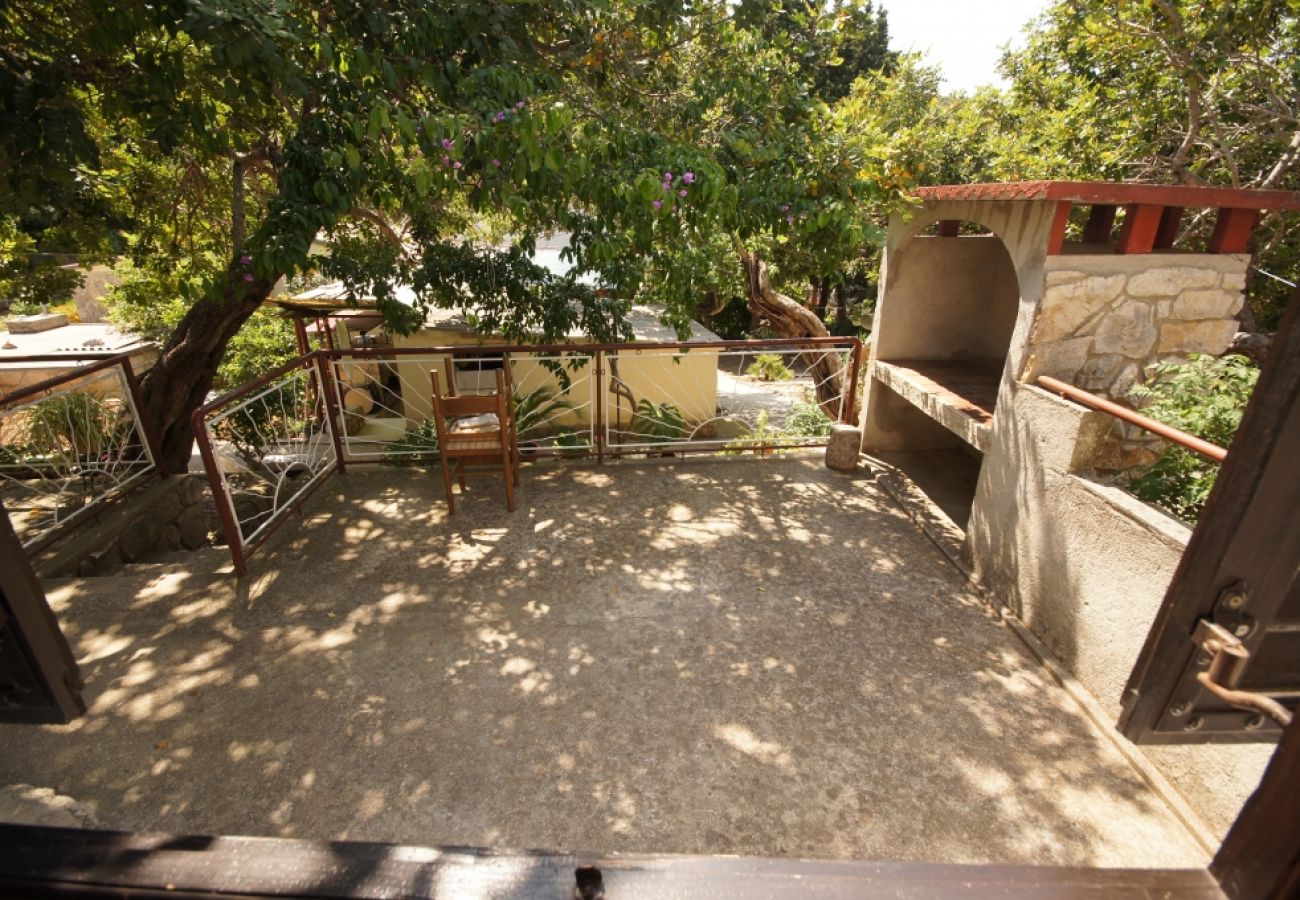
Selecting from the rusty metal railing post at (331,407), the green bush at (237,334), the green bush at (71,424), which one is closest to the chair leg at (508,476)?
the rusty metal railing post at (331,407)

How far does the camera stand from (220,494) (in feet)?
12.0

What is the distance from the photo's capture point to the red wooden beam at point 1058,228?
10.8 ft

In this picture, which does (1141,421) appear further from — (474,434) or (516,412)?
(516,412)

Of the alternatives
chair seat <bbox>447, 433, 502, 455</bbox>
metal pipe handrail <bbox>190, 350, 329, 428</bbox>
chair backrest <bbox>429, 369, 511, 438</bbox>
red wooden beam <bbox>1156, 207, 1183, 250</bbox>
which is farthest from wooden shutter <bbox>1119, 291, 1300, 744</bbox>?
metal pipe handrail <bbox>190, 350, 329, 428</bbox>

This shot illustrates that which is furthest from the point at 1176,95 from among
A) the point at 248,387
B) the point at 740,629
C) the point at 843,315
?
the point at 843,315

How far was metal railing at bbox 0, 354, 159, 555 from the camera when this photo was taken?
4.33 metres

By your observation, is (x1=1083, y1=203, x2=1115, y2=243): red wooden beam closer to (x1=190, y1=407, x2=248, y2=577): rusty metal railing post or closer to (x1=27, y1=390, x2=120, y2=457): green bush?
(x1=190, y1=407, x2=248, y2=577): rusty metal railing post

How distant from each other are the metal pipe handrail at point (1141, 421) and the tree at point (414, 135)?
167 centimetres

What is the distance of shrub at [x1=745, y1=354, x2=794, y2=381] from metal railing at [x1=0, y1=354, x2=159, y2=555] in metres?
12.3

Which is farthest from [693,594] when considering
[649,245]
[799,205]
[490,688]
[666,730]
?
[799,205]

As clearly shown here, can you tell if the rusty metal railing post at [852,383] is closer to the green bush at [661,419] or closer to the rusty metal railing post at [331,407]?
the green bush at [661,419]

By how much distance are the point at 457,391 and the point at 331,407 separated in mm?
2446

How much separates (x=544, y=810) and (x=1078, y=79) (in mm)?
9353

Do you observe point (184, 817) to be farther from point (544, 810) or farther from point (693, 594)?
point (693, 594)
